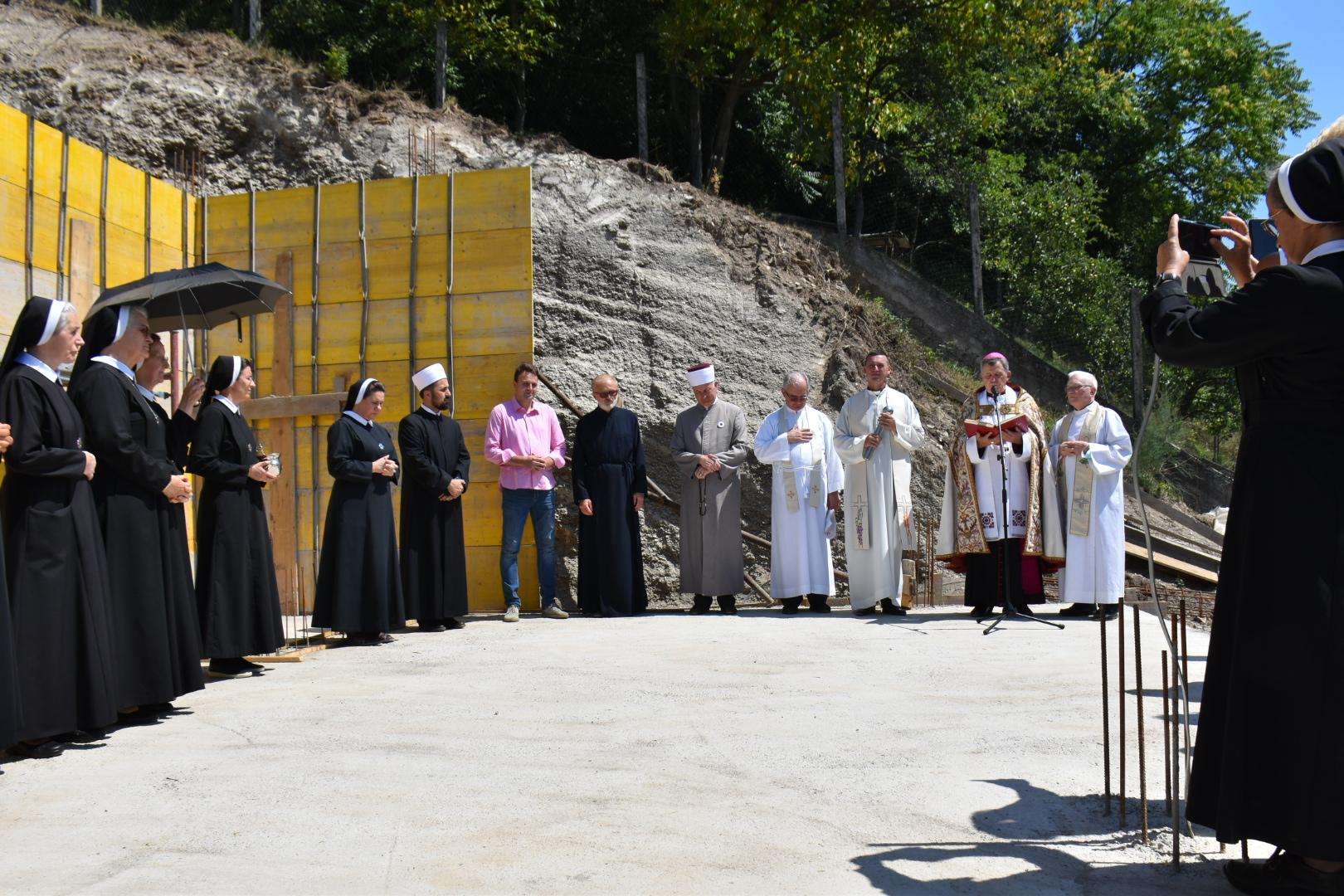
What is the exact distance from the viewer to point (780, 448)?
1103 centimetres

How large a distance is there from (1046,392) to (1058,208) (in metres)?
4.27

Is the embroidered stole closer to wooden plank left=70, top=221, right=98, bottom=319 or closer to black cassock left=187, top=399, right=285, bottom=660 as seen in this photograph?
black cassock left=187, top=399, right=285, bottom=660

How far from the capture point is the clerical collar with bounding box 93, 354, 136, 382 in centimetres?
607

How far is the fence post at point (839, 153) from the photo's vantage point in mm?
18250

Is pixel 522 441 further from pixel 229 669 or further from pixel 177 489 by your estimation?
pixel 177 489

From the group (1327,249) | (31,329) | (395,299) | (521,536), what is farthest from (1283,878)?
(395,299)

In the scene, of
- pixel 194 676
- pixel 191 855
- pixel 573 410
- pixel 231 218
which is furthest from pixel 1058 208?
pixel 191 855

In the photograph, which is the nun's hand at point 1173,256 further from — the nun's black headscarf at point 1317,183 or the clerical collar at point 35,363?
the clerical collar at point 35,363

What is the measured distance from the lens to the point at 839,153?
1836cm

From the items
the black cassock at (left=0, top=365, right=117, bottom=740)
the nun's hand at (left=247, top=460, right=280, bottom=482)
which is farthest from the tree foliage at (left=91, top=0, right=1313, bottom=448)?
the black cassock at (left=0, top=365, right=117, bottom=740)

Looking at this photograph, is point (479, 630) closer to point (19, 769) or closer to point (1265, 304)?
point (19, 769)

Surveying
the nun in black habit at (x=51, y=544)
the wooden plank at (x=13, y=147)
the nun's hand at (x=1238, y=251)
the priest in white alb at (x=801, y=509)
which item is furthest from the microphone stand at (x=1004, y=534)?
the wooden plank at (x=13, y=147)

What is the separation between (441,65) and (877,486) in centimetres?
944

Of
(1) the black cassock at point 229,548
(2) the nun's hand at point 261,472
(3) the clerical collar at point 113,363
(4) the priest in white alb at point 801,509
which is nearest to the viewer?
(3) the clerical collar at point 113,363
